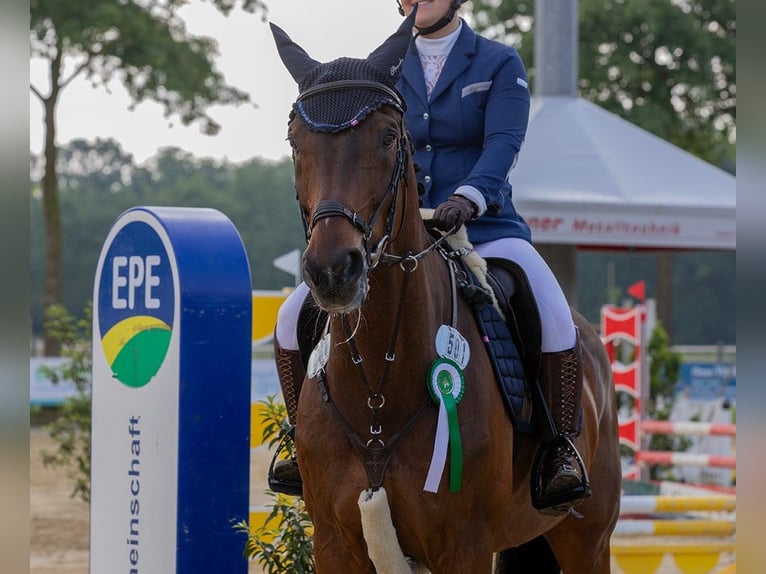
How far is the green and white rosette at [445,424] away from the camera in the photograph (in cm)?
326

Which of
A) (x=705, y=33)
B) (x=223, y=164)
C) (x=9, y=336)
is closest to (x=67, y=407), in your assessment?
(x=9, y=336)

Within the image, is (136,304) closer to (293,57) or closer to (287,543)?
(287,543)

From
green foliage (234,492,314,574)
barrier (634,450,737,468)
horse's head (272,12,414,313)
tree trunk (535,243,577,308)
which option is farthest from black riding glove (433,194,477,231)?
tree trunk (535,243,577,308)

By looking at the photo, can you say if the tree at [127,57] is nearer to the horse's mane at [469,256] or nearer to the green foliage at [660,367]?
the green foliage at [660,367]

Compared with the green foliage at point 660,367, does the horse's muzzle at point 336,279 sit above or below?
below

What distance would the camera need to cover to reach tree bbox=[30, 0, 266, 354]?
879 inches

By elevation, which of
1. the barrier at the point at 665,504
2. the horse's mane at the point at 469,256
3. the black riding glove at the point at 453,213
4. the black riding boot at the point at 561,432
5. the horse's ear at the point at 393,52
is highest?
the horse's ear at the point at 393,52

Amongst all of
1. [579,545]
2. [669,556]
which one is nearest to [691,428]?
[669,556]

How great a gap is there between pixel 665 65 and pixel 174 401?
75.3 ft

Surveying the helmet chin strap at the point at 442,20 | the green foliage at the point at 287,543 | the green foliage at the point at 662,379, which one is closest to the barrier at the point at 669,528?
the green foliage at the point at 287,543

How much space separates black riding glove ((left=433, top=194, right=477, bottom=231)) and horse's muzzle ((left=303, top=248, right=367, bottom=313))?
0.86 meters

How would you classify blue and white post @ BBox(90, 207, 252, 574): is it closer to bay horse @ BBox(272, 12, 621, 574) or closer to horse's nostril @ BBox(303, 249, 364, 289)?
bay horse @ BBox(272, 12, 621, 574)

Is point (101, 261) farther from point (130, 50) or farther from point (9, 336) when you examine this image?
point (130, 50)

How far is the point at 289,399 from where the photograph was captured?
4.02 m
